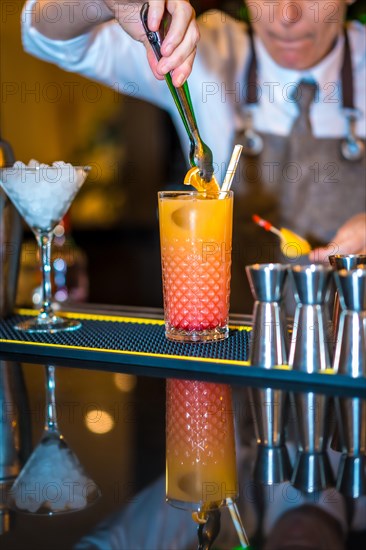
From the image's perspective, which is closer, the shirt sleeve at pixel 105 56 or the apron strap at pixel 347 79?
the shirt sleeve at pixel 105 56

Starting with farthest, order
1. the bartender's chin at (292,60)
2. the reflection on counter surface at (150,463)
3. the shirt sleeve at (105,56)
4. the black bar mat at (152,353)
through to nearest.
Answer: the bartender's chin at (292,60) < the shirt sleeve at (105,56) < the black bar mat at (152,353) < the reflection on counter surface at (150,463)

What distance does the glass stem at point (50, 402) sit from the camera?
0.89 metres

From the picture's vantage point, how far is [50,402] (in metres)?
1.00

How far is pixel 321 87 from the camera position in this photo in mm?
2186

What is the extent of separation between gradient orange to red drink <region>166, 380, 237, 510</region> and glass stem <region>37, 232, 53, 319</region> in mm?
427

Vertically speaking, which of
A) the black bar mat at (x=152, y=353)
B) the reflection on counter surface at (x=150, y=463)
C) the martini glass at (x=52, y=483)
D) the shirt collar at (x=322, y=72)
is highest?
the shirt collar at (x=322, y=72)

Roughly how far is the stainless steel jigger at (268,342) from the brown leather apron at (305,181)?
1207mm

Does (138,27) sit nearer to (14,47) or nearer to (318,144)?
(318,144)

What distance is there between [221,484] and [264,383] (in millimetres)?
327

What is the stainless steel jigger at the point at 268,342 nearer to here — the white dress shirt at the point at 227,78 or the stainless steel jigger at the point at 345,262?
the stainless steel jigger at the point at 345,262

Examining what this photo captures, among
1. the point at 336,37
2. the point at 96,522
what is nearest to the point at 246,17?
the point at 336,37

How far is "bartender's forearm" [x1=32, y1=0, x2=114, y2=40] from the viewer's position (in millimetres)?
1557

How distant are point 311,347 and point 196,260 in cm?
26

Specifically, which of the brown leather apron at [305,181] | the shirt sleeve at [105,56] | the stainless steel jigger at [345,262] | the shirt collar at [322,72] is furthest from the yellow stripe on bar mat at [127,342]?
the shirt collar at [322,72]
